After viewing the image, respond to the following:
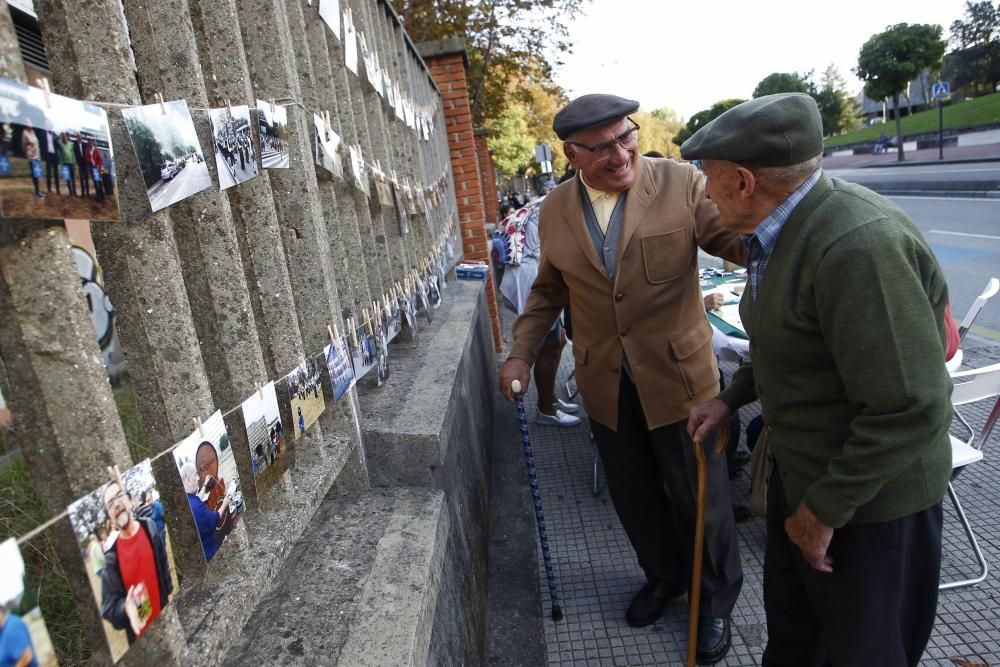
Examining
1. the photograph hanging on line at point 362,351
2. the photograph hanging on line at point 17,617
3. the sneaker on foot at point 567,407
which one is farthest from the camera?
the sneaker on foot at point 567,407

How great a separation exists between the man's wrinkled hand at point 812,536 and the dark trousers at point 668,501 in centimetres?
82

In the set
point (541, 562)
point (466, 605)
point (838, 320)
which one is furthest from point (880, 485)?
Answer: point (541, 562)

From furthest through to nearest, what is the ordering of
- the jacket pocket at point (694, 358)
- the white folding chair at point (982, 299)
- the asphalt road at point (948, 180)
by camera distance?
the asphalt road at point (948, 180)
the white folding chair at point (982, 299)
the jacket pocket at point (694, 358)

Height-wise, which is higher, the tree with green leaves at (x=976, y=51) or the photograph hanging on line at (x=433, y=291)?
the tree with green leaves at (x=976, y=51)

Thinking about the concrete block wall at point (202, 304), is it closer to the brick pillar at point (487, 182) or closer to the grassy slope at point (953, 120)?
the brick pillar at point (487, 182)

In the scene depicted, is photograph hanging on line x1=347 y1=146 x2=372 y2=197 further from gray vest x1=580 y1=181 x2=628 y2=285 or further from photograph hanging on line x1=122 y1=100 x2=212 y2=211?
photograph hanging on line x1=122 y1=100 x2=212 y2=211

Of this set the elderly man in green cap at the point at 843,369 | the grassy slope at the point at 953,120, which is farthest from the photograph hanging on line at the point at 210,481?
the grassy slope at the point at 953,120

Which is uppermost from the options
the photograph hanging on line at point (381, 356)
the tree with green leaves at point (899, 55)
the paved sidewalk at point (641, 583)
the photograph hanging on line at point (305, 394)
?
the tree with green leaves at point (899, 55)

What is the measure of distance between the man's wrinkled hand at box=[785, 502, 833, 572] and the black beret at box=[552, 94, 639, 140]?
4.94 ft

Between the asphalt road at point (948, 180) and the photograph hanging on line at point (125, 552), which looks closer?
the photograph hanging on line at point (125, 552)

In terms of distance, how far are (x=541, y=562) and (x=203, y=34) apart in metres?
2.83

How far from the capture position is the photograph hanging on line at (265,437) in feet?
4.99

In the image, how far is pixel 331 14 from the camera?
2.45m

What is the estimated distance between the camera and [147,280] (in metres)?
1.24
